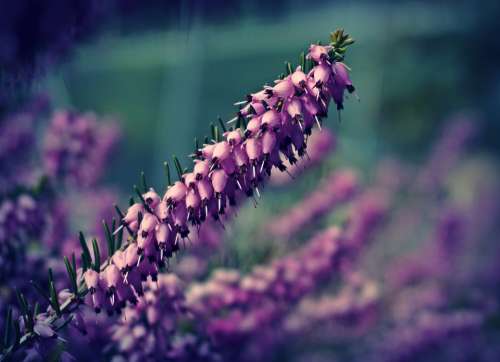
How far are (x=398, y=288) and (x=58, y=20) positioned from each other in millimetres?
2973

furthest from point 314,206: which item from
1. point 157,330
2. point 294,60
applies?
point 294,60

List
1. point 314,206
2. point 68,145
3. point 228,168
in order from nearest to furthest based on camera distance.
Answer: point 228,168 → point 68,145 → point 314,206

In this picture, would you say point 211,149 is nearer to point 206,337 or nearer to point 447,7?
point 206,337

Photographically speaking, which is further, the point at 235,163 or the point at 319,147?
the point at 319,147

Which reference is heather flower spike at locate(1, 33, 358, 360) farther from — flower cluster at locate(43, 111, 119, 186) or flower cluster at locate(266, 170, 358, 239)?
flower cluster at locate(266, 170, 358, 239)

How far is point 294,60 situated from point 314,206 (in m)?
5.76

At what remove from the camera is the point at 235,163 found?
1.38 m

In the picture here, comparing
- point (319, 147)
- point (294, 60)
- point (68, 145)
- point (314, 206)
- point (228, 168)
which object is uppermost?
point (228, 168)

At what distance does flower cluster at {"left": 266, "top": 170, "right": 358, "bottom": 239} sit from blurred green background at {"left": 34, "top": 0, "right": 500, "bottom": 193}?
4636mm

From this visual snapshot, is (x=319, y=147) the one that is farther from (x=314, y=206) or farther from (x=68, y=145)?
(x=68, y=145)

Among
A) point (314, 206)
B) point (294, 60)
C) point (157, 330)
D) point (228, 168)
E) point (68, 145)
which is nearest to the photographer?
point (228, 168)

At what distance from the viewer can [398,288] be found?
13.4 ft

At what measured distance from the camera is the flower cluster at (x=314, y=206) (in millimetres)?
3275

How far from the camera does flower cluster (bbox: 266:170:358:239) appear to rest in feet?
10.7
